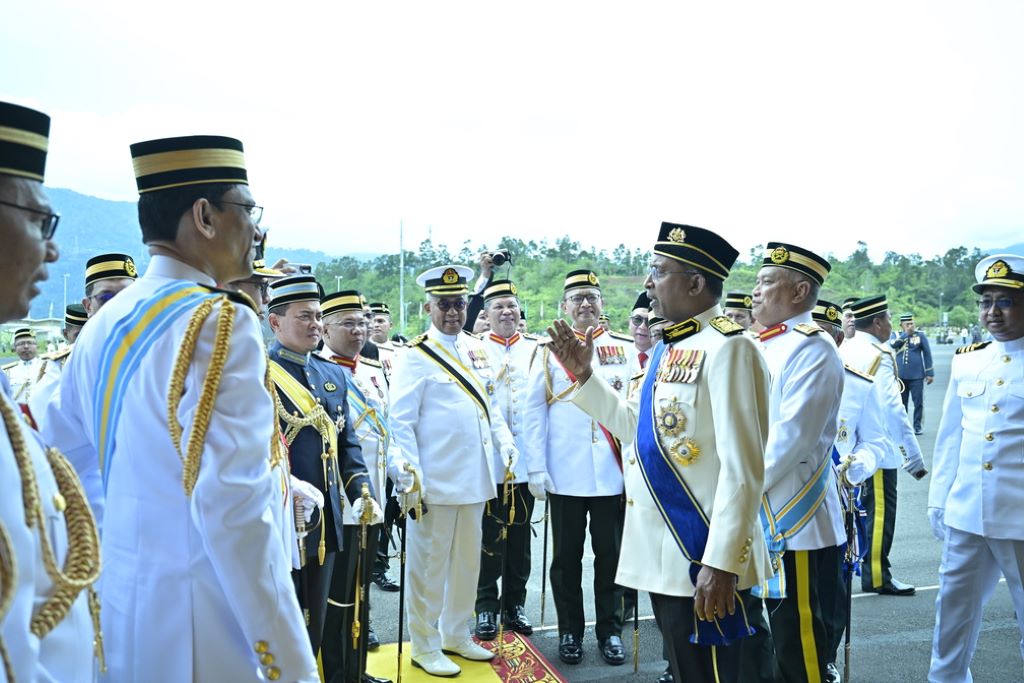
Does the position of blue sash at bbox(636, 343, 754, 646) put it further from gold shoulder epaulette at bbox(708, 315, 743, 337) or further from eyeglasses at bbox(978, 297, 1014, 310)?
eyeglasses at bbox(978, 297, 1014, 310)

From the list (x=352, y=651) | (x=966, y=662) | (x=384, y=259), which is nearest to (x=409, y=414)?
(x=352, y=651)

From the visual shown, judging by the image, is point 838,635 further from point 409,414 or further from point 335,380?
point 335,380

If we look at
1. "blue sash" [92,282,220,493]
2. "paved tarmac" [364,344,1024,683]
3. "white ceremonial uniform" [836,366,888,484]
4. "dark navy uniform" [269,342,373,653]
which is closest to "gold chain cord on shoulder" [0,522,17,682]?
"blue sash" [92,282,220,493]

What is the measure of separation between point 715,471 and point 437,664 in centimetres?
214

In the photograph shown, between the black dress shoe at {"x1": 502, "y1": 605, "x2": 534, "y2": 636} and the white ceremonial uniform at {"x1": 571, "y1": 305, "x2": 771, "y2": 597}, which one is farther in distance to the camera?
the black dress shoe at {"x1": 502, "y1": 605, "x2": 534, "y2": 636}

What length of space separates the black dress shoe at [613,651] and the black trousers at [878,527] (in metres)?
1.95

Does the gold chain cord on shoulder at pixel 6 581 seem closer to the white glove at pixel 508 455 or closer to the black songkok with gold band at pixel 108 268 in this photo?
the black songkok with gold band at pixel 108 268

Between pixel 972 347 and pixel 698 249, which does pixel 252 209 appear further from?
pixel 972 347

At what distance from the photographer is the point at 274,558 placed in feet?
5.27

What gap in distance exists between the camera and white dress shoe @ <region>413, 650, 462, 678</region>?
160 inches

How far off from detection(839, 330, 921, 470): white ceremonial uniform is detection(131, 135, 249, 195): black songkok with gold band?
14.4 feet

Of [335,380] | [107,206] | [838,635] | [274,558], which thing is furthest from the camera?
[107,206]

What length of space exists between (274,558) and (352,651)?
2271mm

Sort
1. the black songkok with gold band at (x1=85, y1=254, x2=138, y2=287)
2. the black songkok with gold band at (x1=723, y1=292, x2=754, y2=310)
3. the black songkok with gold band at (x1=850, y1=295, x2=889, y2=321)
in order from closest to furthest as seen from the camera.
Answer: the black songkok with gold band at (x1=85, y1=254, x2=138, y2=287), the black songkok with gold band at (x1=723, y1=292, x2=754, y2=310), the black songkok with gold band at (x1=850, y1=295, x2=889, y2=321)
